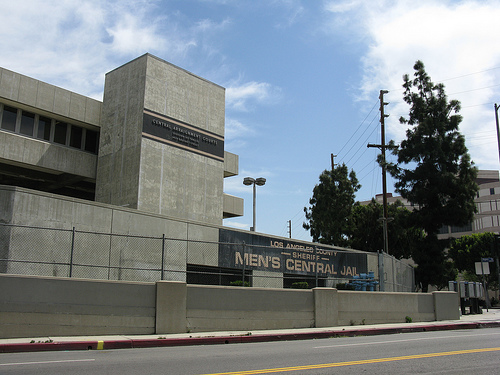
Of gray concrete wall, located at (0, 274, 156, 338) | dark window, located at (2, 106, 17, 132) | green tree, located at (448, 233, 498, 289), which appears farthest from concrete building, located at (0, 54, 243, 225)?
green tree, located at (448, 233, 498, 289)

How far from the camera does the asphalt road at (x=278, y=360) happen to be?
8039mm

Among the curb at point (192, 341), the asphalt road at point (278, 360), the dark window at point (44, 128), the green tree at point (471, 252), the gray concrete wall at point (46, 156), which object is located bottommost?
the curb at point (192, 341)

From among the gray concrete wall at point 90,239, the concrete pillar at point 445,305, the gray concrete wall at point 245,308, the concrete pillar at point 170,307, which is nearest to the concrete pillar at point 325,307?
the gray concrete wall at point 245,308

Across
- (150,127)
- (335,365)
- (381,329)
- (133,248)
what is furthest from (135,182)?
(335,365)

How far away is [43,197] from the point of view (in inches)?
714

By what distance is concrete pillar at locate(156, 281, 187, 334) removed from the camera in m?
14.8

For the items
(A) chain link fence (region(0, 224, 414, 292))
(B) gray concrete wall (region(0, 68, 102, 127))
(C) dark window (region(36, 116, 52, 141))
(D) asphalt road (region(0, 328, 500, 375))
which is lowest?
(D) asphalt road (region(0, 328, 500, 375))

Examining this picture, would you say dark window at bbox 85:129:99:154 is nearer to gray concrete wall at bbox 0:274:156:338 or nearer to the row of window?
the row of window

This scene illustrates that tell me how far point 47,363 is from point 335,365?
533cm

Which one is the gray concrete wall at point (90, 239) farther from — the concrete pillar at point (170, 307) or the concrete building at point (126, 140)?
the concrete building at point (126, 140)

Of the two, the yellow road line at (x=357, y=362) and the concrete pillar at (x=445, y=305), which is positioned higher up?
the concrete pillar at (x=445, y=305)

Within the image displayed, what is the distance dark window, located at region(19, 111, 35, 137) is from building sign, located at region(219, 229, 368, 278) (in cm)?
1216

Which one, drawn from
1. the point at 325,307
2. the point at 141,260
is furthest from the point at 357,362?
the point at 141,260

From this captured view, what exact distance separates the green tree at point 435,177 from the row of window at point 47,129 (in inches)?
855
